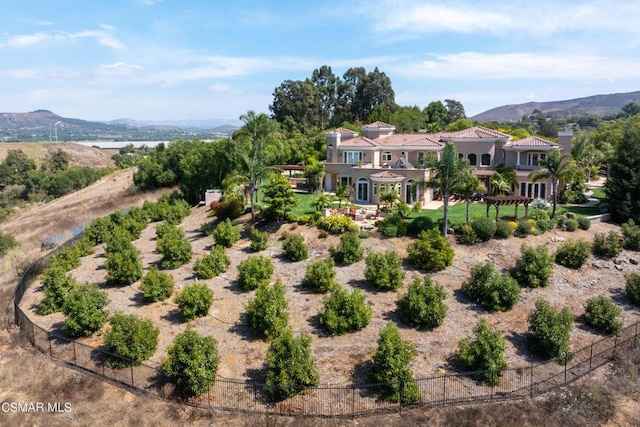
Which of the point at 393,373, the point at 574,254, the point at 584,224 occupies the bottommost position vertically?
the point at 393,373

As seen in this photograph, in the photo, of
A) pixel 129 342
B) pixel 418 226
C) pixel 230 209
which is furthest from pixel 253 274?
pixel 230 209

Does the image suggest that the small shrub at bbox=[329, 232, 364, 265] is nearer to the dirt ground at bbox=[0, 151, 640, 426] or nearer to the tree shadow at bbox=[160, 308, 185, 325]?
the dirt ground at bbox=[0, 151, 640, 426]

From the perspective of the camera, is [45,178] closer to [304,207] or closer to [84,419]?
[304,207]

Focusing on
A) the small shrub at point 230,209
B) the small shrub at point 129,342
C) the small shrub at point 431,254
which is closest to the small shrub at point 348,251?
the small shrub at point 431,254

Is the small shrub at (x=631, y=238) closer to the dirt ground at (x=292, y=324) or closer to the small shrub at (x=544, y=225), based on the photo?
the dirt ground at (x=292, y=324)

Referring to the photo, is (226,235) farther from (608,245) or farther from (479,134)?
(479,134)

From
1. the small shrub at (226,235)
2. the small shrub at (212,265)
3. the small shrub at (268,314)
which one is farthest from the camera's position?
the small shrub at (226,235)

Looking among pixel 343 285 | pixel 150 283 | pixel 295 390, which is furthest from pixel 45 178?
pixel 295 390
